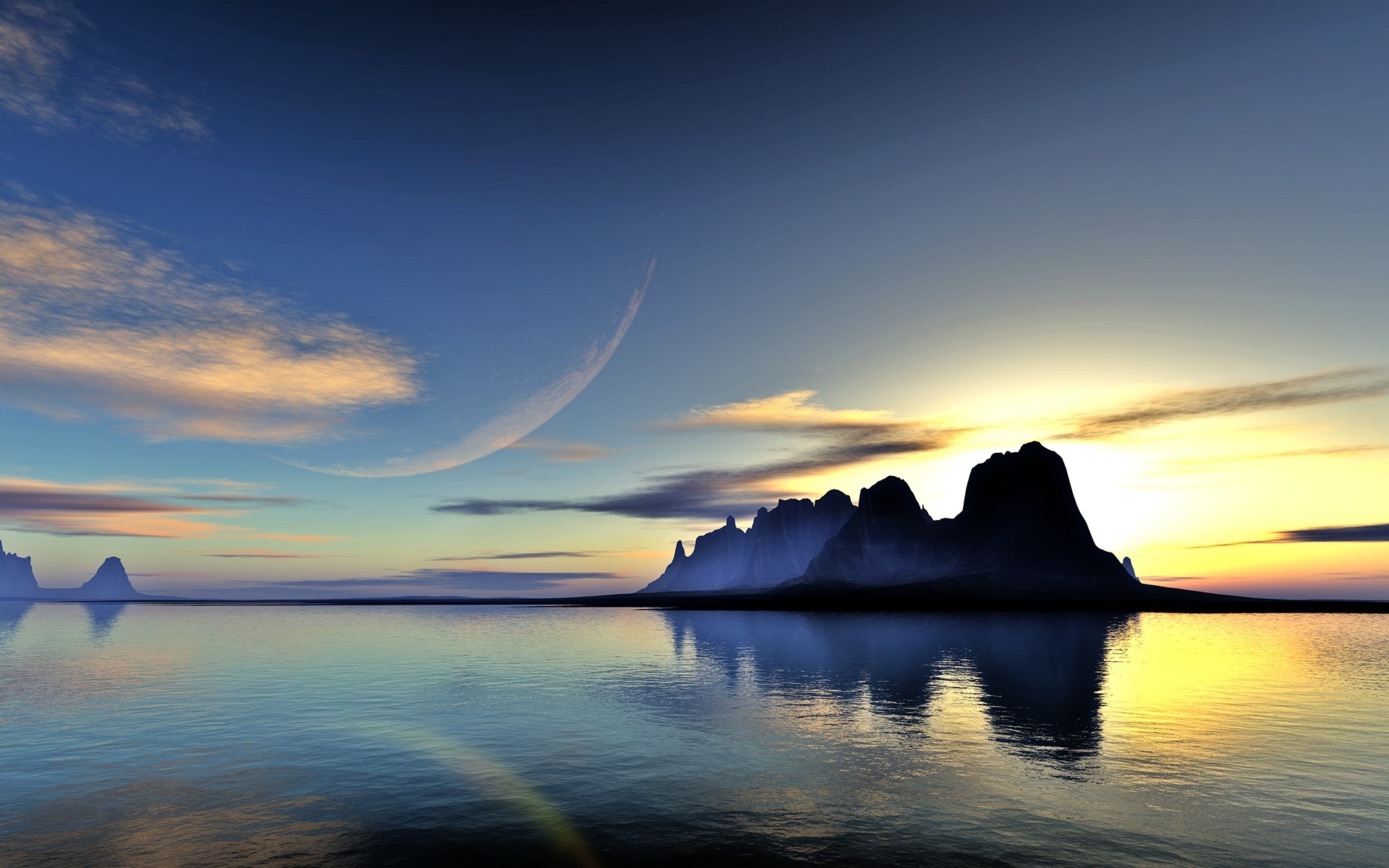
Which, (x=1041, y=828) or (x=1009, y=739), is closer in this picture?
(x=1041, y=828)

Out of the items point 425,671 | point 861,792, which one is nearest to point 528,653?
point 425,671

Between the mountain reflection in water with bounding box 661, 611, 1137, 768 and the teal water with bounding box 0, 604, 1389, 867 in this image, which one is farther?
the mountain reflection in water with bounding box 661, 611, 1137, 768

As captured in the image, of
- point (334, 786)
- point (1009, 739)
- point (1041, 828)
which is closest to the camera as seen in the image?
point (1041, 828)

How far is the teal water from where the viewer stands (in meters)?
20.2

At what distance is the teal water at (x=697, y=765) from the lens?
66.2 ft

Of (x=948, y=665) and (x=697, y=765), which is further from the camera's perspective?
(x=948, y=665)

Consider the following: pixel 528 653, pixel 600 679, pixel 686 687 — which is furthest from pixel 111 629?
pixel 686 687

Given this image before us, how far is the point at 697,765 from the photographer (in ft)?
94.9

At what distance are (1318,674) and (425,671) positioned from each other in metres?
85.3

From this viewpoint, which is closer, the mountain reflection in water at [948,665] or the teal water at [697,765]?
the teal water at [697,765]

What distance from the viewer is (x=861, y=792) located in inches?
978

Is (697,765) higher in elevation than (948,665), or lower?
higher

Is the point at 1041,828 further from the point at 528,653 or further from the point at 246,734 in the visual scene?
the point at 528,653

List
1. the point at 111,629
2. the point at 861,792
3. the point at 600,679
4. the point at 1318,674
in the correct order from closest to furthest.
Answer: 1. the point at 861,792
2. the point at 600,679
3. the point at 1318,674
4. the point at 111,629
